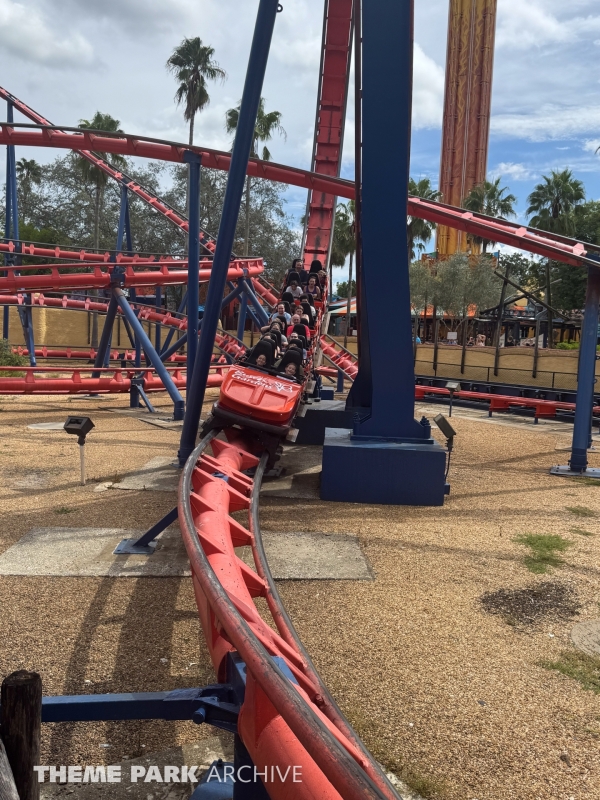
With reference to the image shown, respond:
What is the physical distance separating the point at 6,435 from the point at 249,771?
30.1 ft

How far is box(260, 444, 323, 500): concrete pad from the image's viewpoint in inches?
290

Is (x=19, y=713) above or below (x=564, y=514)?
above

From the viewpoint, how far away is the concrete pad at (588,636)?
3760 mm

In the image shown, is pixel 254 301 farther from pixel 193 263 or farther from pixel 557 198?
pixel 557 198

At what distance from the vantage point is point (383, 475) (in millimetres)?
6953

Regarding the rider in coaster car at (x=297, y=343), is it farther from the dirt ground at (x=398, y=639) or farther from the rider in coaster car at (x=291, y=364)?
the dirt ground at (x=398, y=639)

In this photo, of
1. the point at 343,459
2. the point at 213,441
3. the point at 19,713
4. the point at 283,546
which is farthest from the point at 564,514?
the point at 19,713

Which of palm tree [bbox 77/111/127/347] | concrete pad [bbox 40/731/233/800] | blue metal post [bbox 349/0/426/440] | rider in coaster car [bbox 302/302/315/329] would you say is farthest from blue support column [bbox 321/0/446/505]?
palm tree [bbox 77/111/127/347]

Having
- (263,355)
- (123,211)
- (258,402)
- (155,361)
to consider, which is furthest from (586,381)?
(123,211)

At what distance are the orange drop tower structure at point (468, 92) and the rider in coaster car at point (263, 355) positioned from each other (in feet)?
155

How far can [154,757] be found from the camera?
2674 mm

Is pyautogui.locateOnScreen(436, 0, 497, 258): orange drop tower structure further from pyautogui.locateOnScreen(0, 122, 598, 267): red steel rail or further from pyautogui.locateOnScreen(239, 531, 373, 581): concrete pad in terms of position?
pyautogui.locateOnScreen(239, 531, 373, 581): concrete pad

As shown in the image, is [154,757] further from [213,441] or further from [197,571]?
[213,441]

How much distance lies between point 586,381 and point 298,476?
13.7ft
